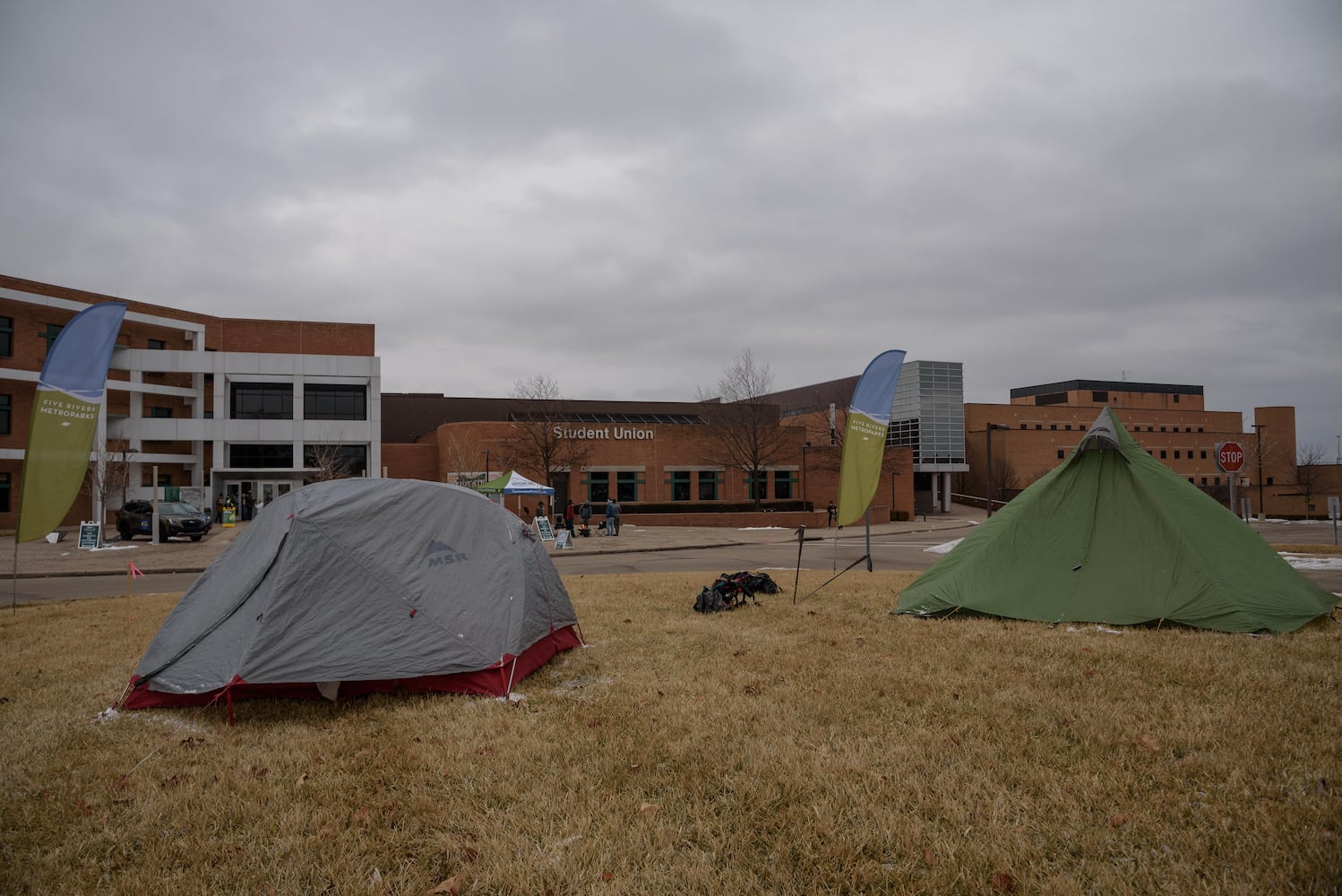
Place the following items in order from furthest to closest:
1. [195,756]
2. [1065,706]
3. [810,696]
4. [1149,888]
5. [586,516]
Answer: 1. [586,516]
2. [810,696]
3. [1065,706]
4. [195,756]
5. [1149,888]

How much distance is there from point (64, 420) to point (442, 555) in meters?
7.58

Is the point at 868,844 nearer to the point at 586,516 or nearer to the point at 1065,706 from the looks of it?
the point at 1065,706

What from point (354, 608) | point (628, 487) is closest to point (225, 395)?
point (628, 487)

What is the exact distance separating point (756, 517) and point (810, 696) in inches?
1407

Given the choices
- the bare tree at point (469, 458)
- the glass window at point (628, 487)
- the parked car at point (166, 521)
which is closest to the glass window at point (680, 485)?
the glass window at point (628, 487)

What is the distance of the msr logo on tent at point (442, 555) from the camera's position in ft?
22.6

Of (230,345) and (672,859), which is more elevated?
(230,345)

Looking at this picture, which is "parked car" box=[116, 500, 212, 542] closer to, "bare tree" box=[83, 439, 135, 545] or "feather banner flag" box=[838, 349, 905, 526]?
"bare tree" box=[83, 439, 135, 545]

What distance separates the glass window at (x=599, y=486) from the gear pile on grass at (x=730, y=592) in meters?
35.9

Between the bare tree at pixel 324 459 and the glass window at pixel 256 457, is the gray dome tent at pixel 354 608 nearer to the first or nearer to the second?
the bare tree at pixel 324 459

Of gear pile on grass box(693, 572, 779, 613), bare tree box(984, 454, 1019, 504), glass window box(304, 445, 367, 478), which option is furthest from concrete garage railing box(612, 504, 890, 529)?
bare tree box(984, 454, 1019, 504)

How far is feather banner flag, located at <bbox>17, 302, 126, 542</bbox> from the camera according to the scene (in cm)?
1058

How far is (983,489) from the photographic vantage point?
68.1 meters

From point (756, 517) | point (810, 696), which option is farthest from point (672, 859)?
point (756, 517)
